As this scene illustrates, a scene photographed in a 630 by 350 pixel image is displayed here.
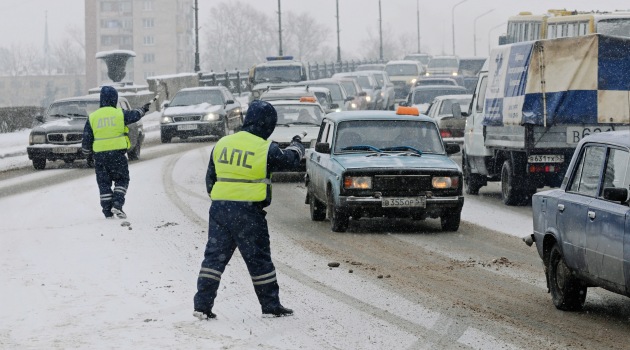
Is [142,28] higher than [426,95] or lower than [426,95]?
higher

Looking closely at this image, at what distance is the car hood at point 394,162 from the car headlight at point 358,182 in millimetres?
120

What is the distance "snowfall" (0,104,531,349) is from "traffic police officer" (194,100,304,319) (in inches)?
13.7

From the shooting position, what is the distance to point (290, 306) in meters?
9.84

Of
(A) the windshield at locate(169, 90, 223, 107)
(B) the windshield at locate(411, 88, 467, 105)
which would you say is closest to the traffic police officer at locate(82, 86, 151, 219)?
(A) the windshield at locate(169, 90, 223, 107)

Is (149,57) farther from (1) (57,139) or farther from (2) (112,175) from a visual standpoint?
(2) (112,175)

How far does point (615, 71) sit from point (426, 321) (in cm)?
1047

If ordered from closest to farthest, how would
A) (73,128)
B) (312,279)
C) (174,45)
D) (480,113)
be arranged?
1. (312,279)
2. (480,113)
3. (73,128)
4. (174,45)

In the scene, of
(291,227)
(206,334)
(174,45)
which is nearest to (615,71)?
(291,227)

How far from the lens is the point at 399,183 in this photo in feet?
50.1

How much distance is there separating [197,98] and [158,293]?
2706cm

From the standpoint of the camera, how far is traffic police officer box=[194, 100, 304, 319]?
29.7ft

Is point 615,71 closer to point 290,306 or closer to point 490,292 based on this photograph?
point 490,292

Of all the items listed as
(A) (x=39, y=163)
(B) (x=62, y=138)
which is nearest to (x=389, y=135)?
(B) (x=62, y=138)

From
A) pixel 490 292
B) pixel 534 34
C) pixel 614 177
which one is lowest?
pixel 490 292
